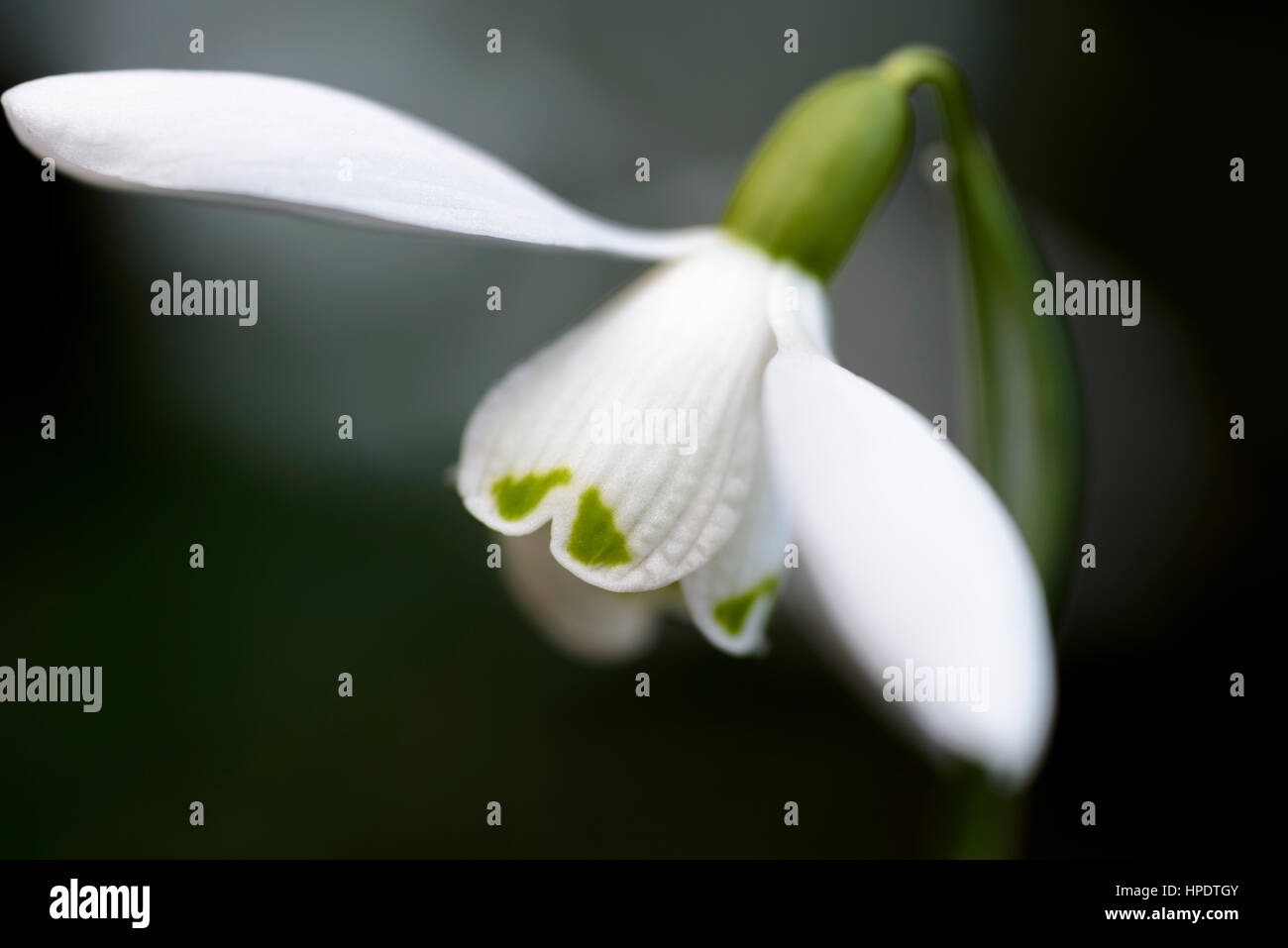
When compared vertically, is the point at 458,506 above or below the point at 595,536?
above

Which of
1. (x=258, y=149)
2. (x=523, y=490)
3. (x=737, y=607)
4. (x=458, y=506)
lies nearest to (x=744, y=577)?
(x=737, y=607)

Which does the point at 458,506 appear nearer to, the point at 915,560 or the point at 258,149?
the point at 258,149

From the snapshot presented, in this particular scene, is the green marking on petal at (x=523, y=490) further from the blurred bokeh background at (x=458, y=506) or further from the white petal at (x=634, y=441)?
the blurred bokeh background at (x=458, y=506)

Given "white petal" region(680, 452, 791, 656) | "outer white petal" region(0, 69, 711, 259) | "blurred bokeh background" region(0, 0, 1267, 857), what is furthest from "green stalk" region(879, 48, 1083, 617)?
"blurred bokeh background" region(0, 0, 1267, 857)

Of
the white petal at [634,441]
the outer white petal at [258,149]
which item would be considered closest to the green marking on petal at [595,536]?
the white petal at [634,441]

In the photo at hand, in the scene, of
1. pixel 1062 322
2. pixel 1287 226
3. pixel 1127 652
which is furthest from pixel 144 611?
pixel 1287 226

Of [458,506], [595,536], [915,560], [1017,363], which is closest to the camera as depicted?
[915,560]
